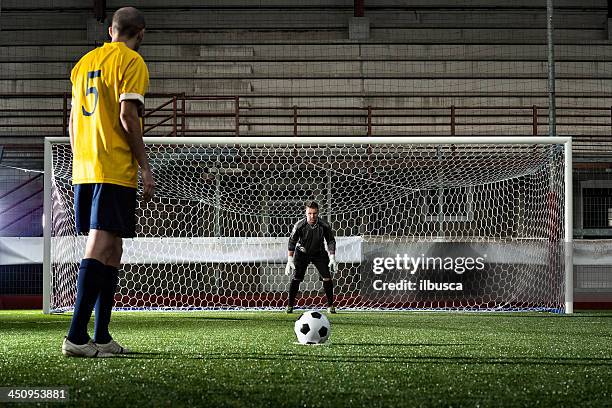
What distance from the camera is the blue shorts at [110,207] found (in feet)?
14.6

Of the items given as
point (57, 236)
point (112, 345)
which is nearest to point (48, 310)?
point (57, 236)

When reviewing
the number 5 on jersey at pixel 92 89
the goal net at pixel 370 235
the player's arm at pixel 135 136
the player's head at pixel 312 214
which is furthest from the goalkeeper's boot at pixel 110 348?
the player's head at pixel 312 214

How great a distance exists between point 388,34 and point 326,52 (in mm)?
1604

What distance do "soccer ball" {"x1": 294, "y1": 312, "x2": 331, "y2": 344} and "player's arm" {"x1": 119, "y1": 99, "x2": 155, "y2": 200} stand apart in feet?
5.94

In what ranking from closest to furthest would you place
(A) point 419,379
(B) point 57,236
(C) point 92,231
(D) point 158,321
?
1. (A) point 419,379
2. (C) point 92,231
3. (D) point 158,321
4. (B) point 57,236

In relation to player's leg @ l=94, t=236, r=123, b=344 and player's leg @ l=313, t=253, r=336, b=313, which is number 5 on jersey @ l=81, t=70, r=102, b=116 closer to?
player's leg @ l=94, t=236, r=123, b=344

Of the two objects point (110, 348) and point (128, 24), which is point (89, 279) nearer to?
point (110, 348)

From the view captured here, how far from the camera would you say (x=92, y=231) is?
4.48 m

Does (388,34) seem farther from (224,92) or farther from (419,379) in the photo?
(419,379)

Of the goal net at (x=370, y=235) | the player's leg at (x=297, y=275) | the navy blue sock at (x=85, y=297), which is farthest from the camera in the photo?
the goal net at (x=370, y=235)

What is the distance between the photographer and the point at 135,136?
452 cm

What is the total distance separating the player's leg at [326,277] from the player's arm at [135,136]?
7.08m

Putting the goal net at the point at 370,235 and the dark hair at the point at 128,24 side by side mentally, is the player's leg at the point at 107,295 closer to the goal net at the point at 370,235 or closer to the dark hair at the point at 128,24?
the dark hair at the point at 128,24

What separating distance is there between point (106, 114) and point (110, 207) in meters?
0.50
